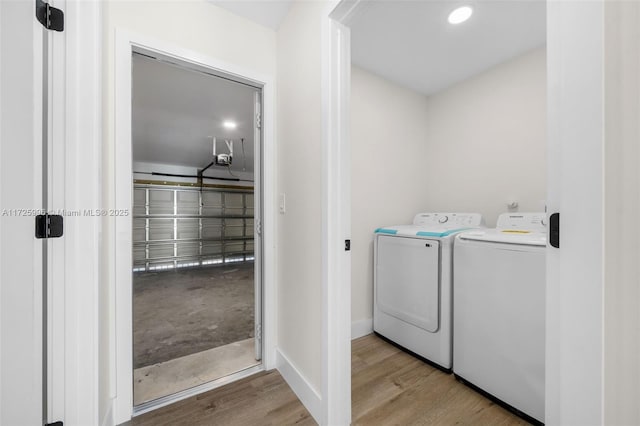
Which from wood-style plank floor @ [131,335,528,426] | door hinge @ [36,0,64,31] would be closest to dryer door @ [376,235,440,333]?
wood-style plank floor @ [131,335,528,426]

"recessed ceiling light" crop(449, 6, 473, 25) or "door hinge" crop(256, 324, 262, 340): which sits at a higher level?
"recessed ceiling light" crop(449, 6, 473, 25)

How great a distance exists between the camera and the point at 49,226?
90 cm

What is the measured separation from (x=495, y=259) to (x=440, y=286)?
1.37 feet

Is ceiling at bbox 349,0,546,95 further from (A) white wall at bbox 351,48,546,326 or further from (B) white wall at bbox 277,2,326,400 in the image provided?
(B) white wall at bbox 277,2,326,400

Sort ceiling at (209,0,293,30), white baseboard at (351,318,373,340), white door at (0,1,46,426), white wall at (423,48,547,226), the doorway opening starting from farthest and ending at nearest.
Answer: white baseboard at (351,318,373,340) < white wall at (423,48,547,226) < the doorway opening < ceiling at (209,0,293,30) < white door at (0,1,46,426)

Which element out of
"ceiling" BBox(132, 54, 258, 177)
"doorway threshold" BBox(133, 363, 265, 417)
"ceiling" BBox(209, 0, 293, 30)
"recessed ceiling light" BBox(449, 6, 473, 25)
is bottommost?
"doorway threshold" BBox(133, 363, 265, 417)

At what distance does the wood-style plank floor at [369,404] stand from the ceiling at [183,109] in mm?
2066

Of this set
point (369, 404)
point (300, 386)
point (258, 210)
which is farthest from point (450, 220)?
point (300, 386)

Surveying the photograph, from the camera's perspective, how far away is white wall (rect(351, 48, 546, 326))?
208 centimetres

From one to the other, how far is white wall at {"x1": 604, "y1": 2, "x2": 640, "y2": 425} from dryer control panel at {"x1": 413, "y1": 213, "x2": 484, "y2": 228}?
1827mm

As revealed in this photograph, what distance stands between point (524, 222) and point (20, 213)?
271cm

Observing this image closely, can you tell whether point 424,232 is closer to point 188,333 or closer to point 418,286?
point 418,286

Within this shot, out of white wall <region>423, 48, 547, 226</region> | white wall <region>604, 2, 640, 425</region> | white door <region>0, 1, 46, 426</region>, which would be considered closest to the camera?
white wall <region>604, 2, 640, 425</region>

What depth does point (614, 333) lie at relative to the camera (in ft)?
1.46
